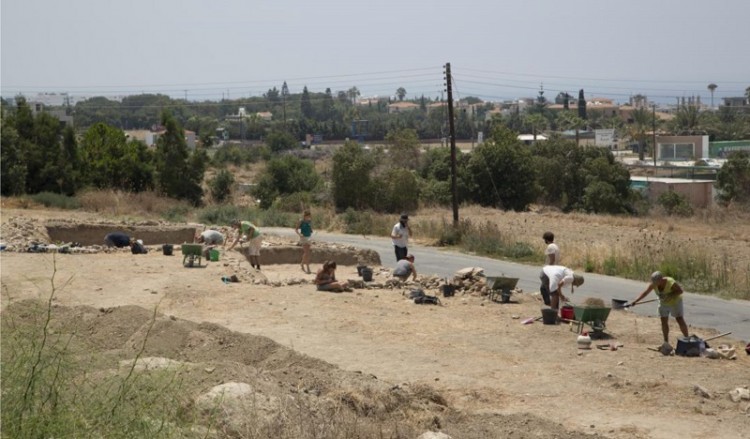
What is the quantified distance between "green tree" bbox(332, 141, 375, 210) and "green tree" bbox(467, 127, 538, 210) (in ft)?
24.8

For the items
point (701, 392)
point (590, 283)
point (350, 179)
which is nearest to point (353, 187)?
point (350, 179)

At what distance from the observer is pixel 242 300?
2000 cm

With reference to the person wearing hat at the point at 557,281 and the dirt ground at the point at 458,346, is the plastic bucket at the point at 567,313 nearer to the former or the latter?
the person wearing hat at the point at 557,281

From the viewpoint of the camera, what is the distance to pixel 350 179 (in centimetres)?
4766

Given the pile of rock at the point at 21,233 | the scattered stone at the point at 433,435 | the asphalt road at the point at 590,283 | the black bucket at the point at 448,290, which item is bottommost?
the asphalt road at the point at 590,283

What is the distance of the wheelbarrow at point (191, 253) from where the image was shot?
938 inches

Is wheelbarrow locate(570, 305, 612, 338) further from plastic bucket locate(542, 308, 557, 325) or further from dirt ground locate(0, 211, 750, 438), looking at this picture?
plastic bucket locate(542, 308, 557, 325)

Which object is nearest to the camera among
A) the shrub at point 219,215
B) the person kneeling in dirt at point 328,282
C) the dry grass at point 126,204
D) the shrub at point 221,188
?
the person kneeling in dirt at point 328,282

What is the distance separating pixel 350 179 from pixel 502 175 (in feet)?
32.1

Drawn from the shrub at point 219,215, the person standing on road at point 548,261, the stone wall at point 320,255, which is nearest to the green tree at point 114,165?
the shrub at point 219,215

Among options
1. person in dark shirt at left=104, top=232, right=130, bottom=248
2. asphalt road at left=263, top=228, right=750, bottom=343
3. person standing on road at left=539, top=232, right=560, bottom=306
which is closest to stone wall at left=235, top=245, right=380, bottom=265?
asphalt road at left=263, top=228, right=750, bottom=343

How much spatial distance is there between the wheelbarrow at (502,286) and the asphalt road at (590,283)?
2.62 metres

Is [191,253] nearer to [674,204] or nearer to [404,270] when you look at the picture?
[404,270]

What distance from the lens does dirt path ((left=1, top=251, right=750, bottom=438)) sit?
12.4 m
